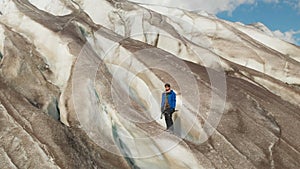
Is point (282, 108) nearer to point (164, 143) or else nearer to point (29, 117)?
point (164, 143)

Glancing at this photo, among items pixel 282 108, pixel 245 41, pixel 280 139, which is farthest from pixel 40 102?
pixel 245 41

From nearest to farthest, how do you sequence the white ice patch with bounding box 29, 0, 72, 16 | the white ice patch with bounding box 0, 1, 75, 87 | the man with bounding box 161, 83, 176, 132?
the man with bounding box 161, 83, 176, 132
the white ice patch with bounding box 0, 1, 75, 87
the white ice patch with bounding box 29, 0, 72, 16

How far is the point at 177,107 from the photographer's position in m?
17.3

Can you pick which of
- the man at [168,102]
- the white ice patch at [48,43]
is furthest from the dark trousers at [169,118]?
the white ice patch at [48,43]

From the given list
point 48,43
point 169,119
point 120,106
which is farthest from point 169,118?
point 48,43

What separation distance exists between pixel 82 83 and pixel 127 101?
224cm

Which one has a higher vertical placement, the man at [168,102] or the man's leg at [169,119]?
the man at [168,102]

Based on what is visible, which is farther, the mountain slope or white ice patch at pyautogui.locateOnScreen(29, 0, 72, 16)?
white ice patch at pyautogui.locateOnScreen(29, 0, 72, 16)

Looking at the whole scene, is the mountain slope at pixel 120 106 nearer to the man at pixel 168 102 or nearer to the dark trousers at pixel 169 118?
the dark trousers at pixel 169 118

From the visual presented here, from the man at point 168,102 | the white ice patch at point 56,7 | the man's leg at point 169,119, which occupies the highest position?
the white ice patch at point 56,7

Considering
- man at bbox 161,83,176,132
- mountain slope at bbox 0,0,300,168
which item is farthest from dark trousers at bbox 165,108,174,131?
mountain slope at bbox 0,0,300,168

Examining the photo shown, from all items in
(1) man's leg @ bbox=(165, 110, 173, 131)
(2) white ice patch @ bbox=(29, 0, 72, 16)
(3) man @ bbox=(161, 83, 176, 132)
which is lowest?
(1) man's leg @ bbox=(165, 110, 173, 131)

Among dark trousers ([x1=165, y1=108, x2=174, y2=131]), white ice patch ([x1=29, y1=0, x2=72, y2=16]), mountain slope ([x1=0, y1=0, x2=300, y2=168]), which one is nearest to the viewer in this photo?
mountain slope ([x1=0, y1=0, x2=300, y2=168])

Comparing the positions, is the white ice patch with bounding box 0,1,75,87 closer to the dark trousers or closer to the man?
the man
